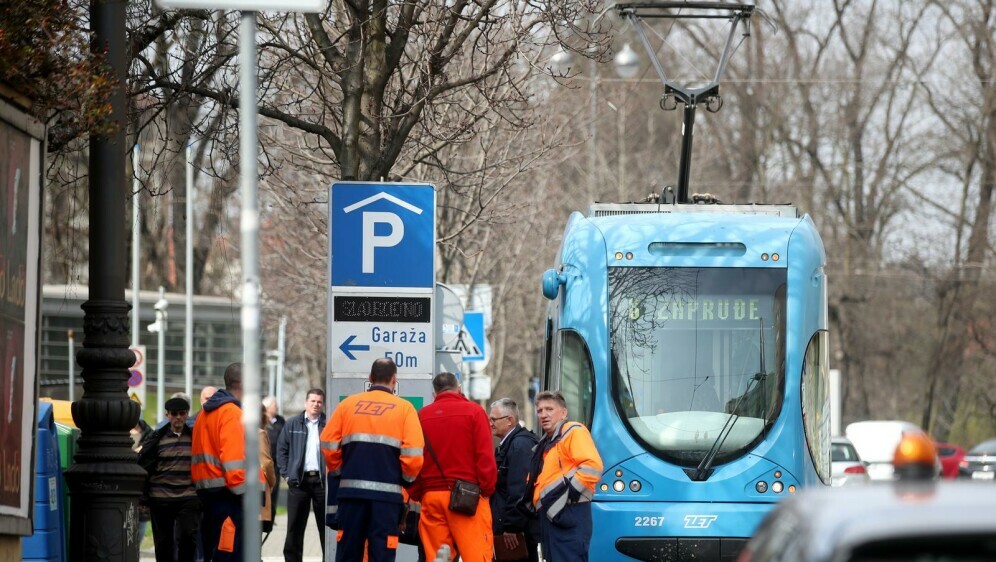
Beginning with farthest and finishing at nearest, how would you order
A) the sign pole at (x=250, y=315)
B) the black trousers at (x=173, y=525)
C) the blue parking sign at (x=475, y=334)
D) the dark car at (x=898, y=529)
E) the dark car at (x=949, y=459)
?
1. the dark car at (x=949, y=459)
2. the blue parking sign at (x=475, y=334)
3. the black trousers at (x=173, y=525)
4. the sign pole at (x=250, y=315)
5. the dark car at (x=898, y=529)

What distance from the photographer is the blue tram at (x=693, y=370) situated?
519 inches

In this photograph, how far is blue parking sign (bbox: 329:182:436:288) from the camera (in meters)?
11.6

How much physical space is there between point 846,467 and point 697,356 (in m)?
17.2

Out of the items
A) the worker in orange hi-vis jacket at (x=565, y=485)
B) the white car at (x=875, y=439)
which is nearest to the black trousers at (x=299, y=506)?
the worker in orange hi-vis jacket at (x=565, y=485)

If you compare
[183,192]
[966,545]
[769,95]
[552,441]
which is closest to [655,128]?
[769,95]

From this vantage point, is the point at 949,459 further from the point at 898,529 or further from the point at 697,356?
the point at 898,529

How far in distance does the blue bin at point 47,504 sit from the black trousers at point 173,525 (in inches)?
45.1

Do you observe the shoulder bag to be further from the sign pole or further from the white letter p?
the sign pole

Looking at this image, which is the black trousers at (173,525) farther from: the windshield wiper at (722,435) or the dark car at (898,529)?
the dark car at (898,529)

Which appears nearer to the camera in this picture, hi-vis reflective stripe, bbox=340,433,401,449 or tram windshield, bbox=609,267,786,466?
hi-vis reflective stripe, bbox=340,433,401,449

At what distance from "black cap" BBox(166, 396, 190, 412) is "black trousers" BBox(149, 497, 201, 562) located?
0.72 meters

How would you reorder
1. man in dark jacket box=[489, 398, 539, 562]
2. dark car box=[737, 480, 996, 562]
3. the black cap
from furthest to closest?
the black cap, man in dark jacket box=[489, 398, 539, 562], dark car box=[737, 480, 996, 562]

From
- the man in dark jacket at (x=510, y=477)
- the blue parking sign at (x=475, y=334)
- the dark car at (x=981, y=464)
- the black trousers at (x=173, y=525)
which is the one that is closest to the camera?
the man in dark jacket at (x=510, y=477)

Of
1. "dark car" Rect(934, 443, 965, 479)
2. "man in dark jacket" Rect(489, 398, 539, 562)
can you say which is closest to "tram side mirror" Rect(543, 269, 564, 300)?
"man in dark jacket" Rect(489, 398, 539, 562)
